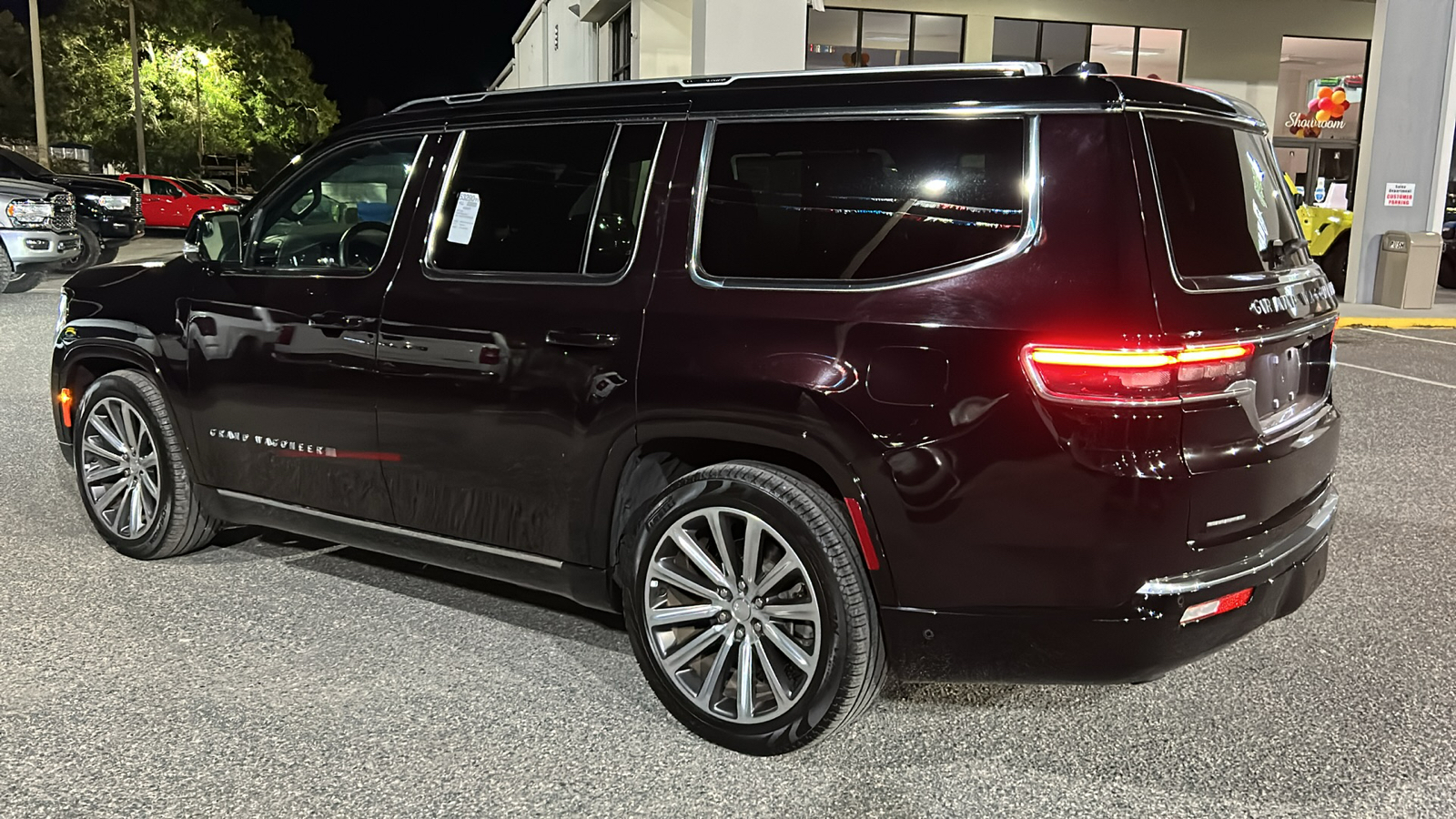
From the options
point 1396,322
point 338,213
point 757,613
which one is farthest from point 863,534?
point 1396,322

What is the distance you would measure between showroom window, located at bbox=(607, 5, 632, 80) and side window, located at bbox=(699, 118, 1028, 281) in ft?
65.3

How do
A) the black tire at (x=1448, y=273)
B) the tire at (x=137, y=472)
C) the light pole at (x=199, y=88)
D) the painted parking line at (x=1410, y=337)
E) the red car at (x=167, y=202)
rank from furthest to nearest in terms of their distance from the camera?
1. the light pole at (x=199, y=88)
2. the red car at (x=167, y=202)
3. the black tire at (x=1448, y=273)
4. the painted parking line at (x=1410, y=337)
5. the tire at (x=137, y=472)

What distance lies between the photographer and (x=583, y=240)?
154 inches

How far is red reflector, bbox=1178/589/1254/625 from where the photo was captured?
3098 millimetres

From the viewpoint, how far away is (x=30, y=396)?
9180 millimetres

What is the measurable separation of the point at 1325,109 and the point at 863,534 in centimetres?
2491

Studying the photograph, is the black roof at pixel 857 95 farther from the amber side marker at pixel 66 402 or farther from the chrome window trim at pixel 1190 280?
the amber side marker at pixel 66 402

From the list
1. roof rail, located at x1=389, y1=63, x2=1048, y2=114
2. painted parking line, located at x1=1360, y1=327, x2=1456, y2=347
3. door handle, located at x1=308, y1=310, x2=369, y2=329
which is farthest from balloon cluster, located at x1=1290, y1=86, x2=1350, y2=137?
door handle, located at x1=308, y1=310, x2=369, y2=329

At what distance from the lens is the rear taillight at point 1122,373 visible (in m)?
2.96

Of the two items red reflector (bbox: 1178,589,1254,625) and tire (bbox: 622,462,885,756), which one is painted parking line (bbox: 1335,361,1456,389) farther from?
tire (bbox: 622,462,885,756)

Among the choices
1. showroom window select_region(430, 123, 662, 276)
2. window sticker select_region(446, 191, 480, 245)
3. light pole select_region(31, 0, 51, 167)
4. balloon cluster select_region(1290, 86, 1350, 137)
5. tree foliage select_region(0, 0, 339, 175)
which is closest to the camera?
showroom window select_region(430, 123, 662, 276)

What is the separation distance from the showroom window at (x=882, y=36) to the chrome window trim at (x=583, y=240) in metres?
19.5

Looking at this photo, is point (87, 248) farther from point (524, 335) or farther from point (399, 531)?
point (524, 335)

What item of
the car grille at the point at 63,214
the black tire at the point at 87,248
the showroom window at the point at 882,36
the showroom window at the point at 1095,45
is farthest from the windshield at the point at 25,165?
the showroom window at the point at 1095,45
